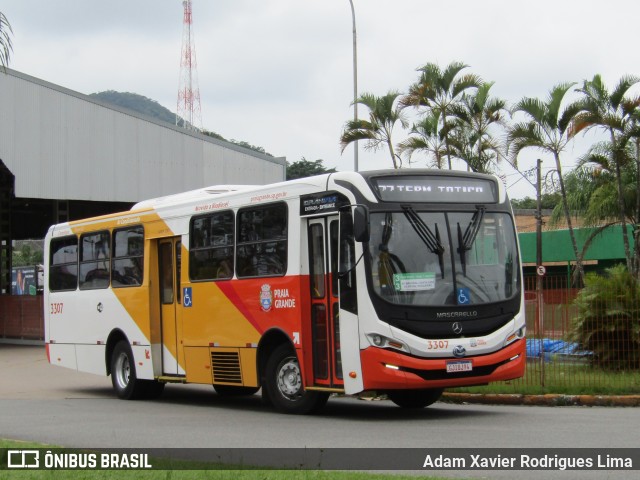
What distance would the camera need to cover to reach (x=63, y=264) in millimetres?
20812

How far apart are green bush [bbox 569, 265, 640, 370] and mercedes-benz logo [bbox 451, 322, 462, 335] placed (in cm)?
433

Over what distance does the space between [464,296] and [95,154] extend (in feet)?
77.4

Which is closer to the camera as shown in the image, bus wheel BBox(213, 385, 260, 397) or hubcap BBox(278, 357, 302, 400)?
hubcap BBox(278, 357, 302, 400)

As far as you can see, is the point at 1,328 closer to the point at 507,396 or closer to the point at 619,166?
the point at 619,166

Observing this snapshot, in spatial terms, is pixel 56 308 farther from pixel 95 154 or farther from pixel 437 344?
pixel 95 154

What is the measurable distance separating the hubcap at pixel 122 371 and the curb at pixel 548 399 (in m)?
5.53

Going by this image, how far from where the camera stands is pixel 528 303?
1659 cm

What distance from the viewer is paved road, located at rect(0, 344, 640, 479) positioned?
11.2m

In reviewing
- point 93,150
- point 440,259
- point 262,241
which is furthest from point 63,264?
point 93,150

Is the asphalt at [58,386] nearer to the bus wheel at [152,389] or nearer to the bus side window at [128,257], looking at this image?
the bus wheel at [152,389]

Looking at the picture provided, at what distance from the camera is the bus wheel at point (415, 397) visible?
14898mm

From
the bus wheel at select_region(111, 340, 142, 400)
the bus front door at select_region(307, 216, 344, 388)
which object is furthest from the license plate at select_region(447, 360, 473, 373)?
the bus wheel at select_region(111, 340, 142, 400)

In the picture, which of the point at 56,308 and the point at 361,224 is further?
the point at 56,308

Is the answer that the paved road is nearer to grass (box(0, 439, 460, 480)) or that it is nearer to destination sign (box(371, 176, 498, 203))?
grass (box(0, 439, 460, 480))
